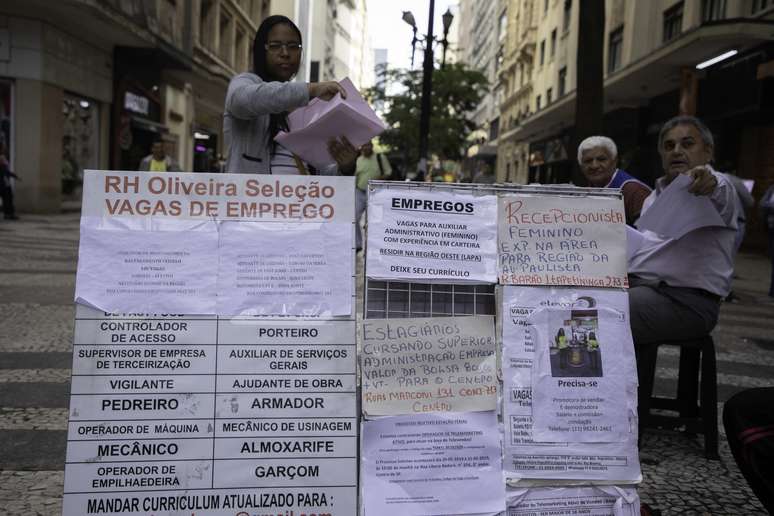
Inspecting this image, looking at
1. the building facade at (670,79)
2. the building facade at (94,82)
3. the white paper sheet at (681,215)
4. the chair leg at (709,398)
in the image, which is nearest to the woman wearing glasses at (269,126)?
the white paper sheet at (681,215)

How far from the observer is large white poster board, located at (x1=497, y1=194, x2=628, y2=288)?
224cm

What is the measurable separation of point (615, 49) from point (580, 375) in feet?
80.5

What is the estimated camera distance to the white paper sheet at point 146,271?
2096mm

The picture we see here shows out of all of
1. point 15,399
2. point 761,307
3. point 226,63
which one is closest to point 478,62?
point 226,63

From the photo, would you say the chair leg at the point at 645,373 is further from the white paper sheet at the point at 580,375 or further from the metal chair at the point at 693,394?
the white paper sheet at the point at 580,375

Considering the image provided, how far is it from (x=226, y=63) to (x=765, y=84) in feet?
73.4

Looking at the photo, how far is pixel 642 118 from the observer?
21953mm

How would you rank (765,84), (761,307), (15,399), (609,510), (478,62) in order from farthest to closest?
1. (478,62)
2. (765,84)
3. (761,307)
4. (15,399)
5. (609,510)

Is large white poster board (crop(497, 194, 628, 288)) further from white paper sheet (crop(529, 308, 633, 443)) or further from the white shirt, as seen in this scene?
the white shirt

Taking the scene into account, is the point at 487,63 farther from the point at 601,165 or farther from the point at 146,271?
the point at 146,271

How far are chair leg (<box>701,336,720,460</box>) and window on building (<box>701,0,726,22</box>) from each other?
16.2m

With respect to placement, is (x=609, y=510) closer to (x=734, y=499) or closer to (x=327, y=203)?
(x=734, y=499)

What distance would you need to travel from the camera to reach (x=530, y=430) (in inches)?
85.7

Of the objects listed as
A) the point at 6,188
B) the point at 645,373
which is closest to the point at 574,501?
the point at 645,373
